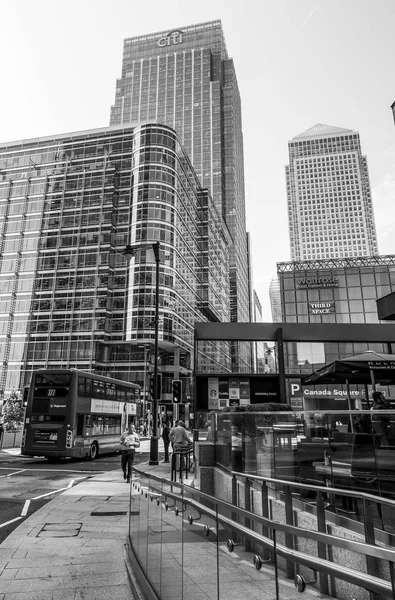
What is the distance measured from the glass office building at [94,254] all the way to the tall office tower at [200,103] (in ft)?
182

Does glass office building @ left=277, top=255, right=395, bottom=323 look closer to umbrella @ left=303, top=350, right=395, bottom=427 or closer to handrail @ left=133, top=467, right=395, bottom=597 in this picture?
umbrella @ left=303, top=350, right=395, bottom=427

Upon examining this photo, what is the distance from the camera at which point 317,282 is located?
57.4 m

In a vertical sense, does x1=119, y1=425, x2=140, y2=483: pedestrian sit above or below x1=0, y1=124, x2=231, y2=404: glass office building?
below

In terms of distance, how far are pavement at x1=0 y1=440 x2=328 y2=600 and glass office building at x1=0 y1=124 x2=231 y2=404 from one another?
168 ft

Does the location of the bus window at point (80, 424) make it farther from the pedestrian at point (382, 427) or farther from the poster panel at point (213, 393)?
the pedestrian at point (382, 427)

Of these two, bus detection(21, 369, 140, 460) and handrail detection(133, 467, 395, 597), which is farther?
bus detection(21, 369, 140, 460)

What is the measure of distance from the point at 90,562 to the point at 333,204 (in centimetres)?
16969

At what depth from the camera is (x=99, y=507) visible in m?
10.5

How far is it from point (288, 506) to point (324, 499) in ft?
2.41

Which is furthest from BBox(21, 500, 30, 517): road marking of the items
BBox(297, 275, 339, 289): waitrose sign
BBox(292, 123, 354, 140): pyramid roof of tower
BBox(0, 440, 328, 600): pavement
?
BBox(292, 123, 354, 140): pyramid roof of tower

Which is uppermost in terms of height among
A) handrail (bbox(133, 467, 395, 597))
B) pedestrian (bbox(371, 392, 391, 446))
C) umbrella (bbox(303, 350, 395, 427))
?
umbrella (bbox(303, 350, 395, 427))

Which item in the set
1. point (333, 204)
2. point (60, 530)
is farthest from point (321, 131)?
point (60, 530)

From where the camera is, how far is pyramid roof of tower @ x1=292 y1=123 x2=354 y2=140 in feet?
587

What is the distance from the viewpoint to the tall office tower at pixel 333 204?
159125mm
